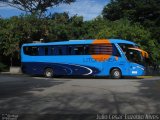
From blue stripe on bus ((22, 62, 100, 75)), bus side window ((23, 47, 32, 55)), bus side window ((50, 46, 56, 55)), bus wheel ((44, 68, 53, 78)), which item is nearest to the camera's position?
blue stripe on bus ((22, 62, 100, 75))

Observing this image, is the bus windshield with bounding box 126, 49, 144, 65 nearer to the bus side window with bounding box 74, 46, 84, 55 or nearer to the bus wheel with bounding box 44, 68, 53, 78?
the bus side window with bounding box 74, 46, 84, 55

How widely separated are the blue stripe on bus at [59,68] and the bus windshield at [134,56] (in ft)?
8.69

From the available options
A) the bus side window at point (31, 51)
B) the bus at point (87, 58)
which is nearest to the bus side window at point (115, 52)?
the bus at point (87, 58)

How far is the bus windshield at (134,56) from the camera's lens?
1314 inches

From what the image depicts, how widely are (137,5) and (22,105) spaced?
4819 cm

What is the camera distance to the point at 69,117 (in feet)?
38.7

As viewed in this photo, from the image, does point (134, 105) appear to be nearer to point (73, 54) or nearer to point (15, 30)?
point (73, 54)

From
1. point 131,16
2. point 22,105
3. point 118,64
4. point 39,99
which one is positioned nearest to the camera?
point 22,105

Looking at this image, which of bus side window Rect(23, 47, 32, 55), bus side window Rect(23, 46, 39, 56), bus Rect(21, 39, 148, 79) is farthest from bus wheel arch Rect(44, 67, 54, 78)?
bus side window Rect(23, 47, 32, 55)

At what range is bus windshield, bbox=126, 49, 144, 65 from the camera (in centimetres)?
3338

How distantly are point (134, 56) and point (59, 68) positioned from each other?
20.0 feet

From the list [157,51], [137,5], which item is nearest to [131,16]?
[137,5]

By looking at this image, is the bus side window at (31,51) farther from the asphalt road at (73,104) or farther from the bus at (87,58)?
the asphalt road at (73,104)

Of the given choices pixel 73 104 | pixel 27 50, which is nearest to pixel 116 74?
pixel 27 50
